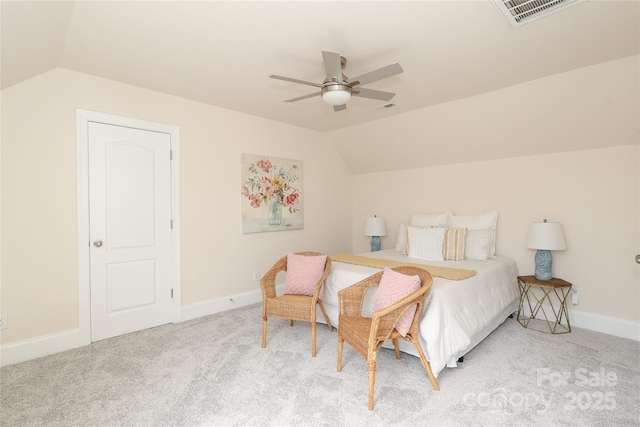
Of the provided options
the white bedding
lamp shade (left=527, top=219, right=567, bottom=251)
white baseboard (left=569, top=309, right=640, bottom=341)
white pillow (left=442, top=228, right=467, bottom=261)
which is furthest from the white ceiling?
white baseboard (left=569, top=309, right=640, bottom=341)

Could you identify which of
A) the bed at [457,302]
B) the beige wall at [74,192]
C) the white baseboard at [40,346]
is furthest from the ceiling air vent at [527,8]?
the white baseboard at [40,346]

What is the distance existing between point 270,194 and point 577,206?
3.49m

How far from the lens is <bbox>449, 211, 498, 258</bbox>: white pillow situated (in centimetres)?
375

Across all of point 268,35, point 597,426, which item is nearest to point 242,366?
point 597,426

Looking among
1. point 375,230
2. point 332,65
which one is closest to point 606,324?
point 375,230

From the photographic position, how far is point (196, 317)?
354 centimetres

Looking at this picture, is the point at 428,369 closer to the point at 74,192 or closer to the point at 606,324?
the point at 606,324

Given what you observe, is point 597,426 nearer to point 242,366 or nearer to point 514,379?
point 514,379

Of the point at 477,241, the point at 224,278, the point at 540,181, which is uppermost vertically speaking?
the point at 540,181

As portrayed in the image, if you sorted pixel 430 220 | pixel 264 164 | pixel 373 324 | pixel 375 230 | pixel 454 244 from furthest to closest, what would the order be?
pixel 375 230 → pixel 430 220 → pixel 264 164 → pixel 454 244 → pixel 373 324

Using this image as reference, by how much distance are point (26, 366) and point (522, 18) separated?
171 inches

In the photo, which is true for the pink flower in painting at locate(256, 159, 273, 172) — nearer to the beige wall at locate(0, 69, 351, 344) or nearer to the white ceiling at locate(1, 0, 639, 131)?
the beige wall at locate(0, 69, 351, 344)

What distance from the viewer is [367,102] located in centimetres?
354

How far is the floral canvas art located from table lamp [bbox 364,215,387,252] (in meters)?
1.04
